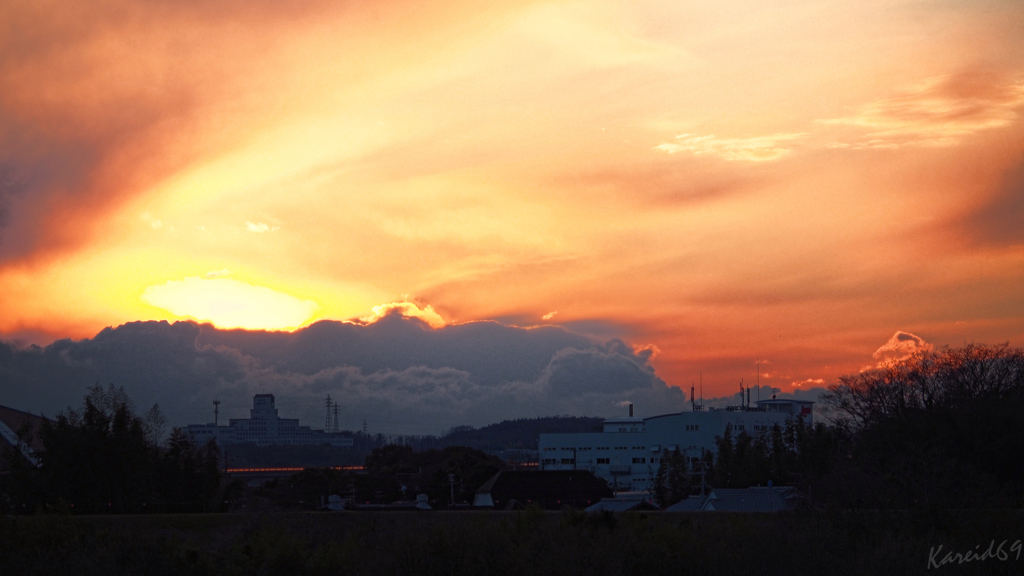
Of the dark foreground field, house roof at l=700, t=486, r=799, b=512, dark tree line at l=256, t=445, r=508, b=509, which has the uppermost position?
the dark foreground field

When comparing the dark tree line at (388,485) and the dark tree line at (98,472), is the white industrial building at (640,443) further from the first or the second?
the dark tree line at (98,472)

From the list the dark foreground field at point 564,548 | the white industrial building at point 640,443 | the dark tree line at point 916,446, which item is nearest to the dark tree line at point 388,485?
the dark tree line at point 916,446

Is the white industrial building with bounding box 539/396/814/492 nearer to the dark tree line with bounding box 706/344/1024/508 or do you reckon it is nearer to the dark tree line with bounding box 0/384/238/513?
the dark tree line with bounding box 706/344/1024/508

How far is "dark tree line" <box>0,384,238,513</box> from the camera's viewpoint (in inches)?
1427

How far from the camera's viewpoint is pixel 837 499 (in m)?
27.9

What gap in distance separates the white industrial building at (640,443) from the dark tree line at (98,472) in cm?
6732

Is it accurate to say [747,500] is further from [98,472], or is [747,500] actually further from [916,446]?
[98,472]

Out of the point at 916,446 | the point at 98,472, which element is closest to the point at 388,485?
the point at 98,472

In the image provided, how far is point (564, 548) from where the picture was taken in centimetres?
2308

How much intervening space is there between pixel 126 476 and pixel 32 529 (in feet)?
49.8

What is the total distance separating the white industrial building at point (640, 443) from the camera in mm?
102188

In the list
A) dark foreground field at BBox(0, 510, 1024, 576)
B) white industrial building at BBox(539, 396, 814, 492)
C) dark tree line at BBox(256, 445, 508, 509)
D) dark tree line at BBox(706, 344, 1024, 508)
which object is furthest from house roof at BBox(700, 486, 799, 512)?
white industrial building at BBox(539, 396, 814, 492)

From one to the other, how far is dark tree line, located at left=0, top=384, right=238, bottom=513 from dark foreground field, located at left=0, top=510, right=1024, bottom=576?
9.84 m

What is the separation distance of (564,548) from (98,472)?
24.5m
